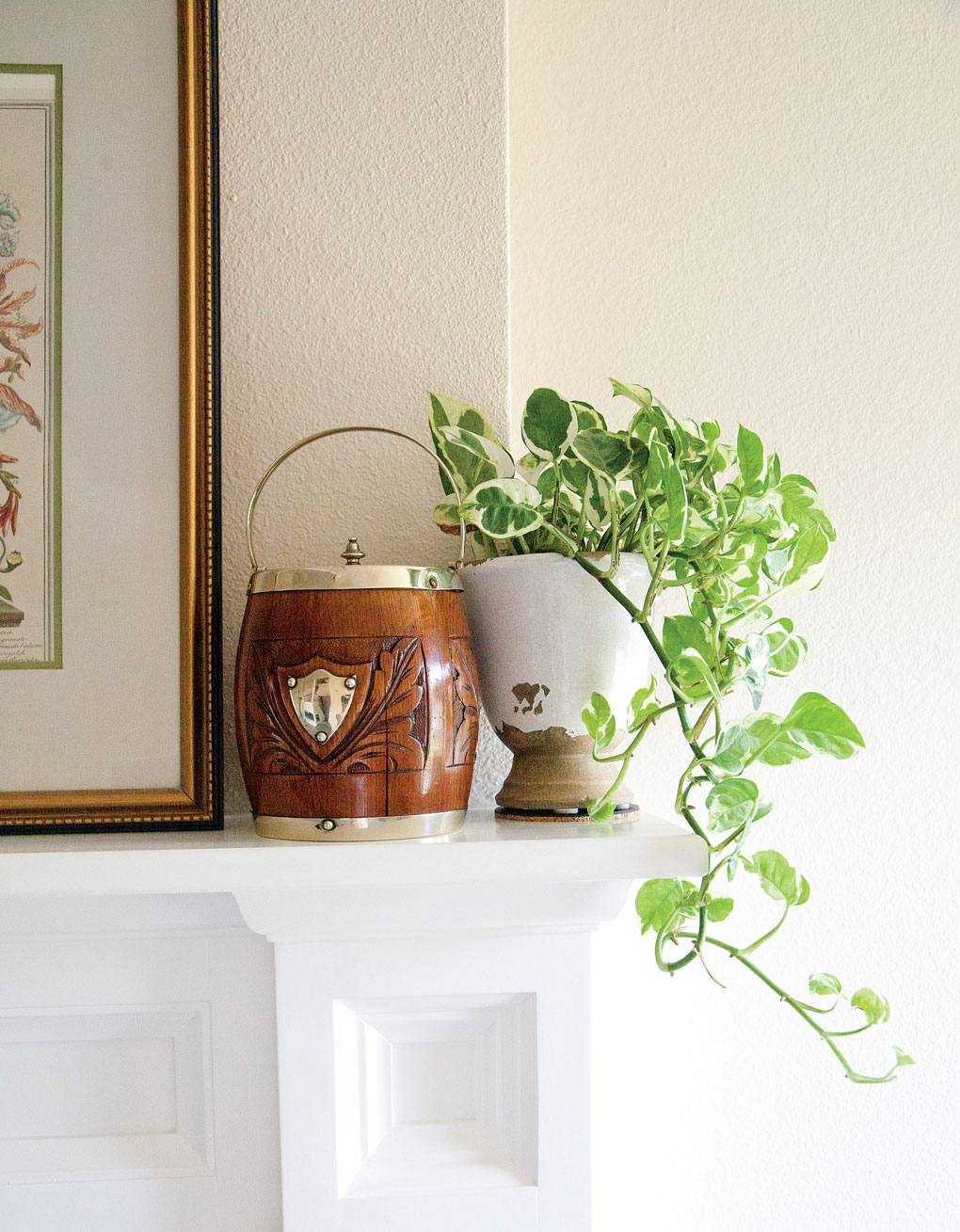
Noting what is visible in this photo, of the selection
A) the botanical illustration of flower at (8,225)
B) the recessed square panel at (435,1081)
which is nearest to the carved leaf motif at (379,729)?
the recessed square panel at (435,1081)

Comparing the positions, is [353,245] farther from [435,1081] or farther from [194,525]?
[435,1081]

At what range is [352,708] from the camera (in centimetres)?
57

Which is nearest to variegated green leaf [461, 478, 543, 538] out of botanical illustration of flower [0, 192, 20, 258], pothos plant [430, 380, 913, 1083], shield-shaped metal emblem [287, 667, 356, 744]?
pothos plant [430, 380, 913, 1083]

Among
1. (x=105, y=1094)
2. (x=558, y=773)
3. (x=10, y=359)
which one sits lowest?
(x=105, y=1094)

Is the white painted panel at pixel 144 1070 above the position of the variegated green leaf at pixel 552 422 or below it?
below

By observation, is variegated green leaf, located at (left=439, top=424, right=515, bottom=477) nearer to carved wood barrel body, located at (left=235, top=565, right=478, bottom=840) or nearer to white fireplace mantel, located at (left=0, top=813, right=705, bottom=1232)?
carved wood barrel body, located at (left=235, top=565, right=478, bottom=840)

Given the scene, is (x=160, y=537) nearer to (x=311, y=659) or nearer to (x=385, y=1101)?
(x=311, y=659)

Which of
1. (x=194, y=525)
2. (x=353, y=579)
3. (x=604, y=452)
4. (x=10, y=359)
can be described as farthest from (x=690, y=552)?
(x=10, y=359)

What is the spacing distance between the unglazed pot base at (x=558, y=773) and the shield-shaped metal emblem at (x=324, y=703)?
13 centimetres

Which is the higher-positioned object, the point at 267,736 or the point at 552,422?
the point at 552,422

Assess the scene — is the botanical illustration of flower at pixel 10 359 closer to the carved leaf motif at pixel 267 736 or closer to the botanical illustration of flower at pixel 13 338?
the botanical illustration of flower at pixel 13 338

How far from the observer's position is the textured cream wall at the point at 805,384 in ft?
2.73

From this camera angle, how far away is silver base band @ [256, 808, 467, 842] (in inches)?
22.5

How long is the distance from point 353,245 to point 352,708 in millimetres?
374
